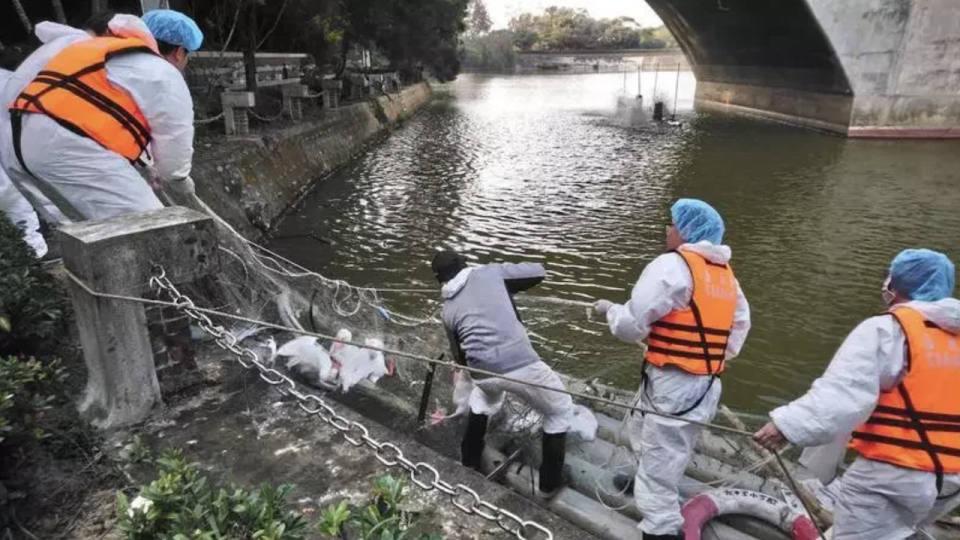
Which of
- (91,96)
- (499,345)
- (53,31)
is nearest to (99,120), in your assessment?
(91,96)

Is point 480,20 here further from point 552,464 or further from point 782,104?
point 552,464

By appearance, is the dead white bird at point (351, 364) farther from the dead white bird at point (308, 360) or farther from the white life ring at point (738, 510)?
the white life ring at point (738, 510)

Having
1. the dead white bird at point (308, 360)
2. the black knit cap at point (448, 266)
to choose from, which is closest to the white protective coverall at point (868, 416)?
the black knit cap at point (448, 266)

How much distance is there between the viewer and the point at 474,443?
14.5 ft

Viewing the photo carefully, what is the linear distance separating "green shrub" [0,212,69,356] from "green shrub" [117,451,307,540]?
1.38 metres

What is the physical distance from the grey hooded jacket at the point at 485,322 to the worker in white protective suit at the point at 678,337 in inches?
26.9

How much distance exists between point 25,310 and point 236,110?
11.8m

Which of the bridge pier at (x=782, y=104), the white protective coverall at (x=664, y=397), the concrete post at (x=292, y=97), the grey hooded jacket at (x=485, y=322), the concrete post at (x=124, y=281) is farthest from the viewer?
the bridge pier at (x=782, y=104)

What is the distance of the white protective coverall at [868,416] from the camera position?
2758mm

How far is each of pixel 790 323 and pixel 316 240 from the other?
7961 mm

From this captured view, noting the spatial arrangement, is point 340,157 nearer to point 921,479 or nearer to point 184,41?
point 184,41

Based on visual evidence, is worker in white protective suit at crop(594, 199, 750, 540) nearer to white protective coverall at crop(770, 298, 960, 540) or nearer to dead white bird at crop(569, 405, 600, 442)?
white protective coverall at crop(770, 298, 960, 540)

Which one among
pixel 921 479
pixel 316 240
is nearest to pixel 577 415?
pixel 921 479

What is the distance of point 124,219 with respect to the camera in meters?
3.33
